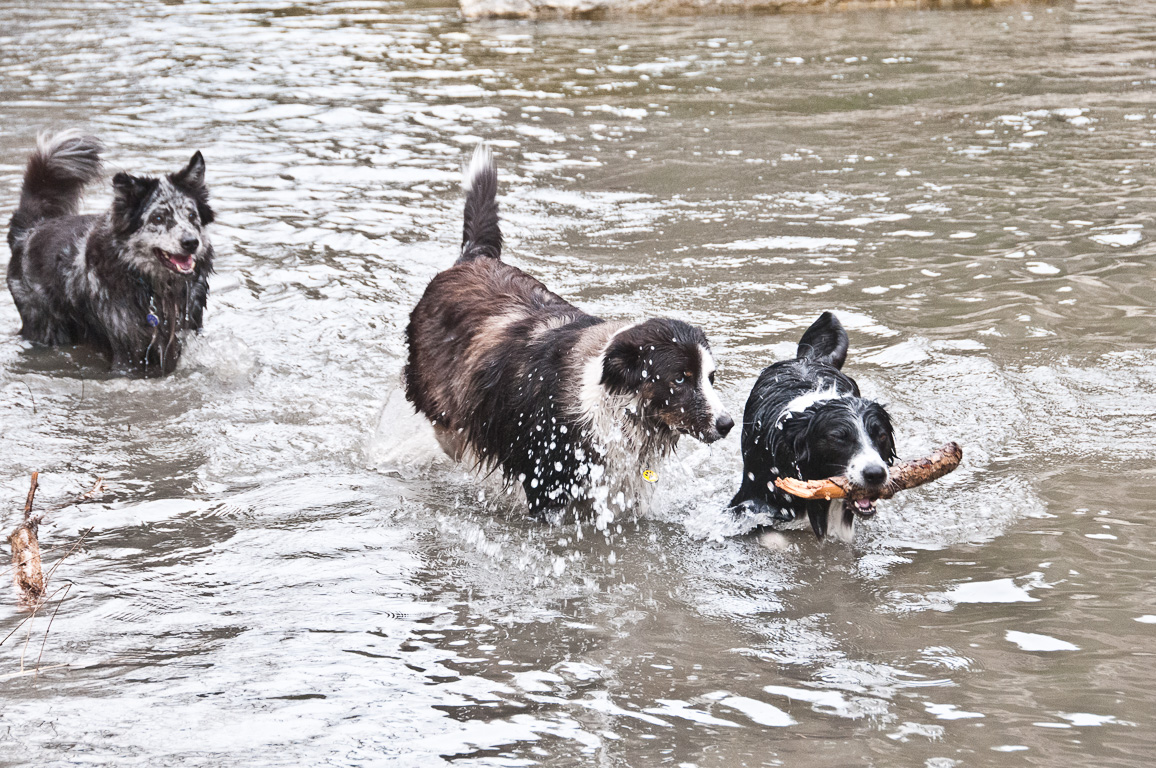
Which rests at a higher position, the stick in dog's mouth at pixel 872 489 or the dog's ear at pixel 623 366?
the dog's ear at pixel 623 366

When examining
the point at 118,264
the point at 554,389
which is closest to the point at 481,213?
the point at 554,389

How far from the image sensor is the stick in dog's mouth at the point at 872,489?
4762 millimetres

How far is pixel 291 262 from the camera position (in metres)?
9.08

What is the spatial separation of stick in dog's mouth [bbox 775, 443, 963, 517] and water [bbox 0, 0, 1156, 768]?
0.96ft

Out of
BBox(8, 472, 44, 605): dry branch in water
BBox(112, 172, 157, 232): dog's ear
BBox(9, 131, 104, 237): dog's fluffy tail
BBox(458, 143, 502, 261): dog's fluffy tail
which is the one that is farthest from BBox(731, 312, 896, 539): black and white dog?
BBox(9, 131, 104, 237): dog's fluffy tail

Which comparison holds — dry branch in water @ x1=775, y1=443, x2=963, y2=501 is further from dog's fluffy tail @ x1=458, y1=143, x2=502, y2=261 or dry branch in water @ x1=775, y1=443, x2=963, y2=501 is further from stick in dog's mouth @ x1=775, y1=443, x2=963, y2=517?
dog's fluffy tail @ x1=458, y1=143, x2=502, y2=261

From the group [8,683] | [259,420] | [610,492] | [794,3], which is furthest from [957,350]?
[794,3]

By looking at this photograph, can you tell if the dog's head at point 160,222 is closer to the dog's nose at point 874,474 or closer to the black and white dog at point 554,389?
the black and white dog at point 554,389

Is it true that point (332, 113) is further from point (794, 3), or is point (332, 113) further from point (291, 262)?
point (794, 3)

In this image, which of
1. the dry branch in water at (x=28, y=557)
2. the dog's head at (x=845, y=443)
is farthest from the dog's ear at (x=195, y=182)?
the dog's head at (x=845, y=443)

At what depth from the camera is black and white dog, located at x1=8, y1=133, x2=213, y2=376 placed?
6.95 metres

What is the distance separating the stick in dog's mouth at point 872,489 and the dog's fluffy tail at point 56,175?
221 inches

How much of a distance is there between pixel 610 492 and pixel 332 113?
9577 mm

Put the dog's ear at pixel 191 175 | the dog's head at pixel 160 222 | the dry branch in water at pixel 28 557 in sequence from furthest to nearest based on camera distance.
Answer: the dog's ear at pixel 191 175
the dog's head at pixel 160 222
the dry branch in water at pixel 28 557
